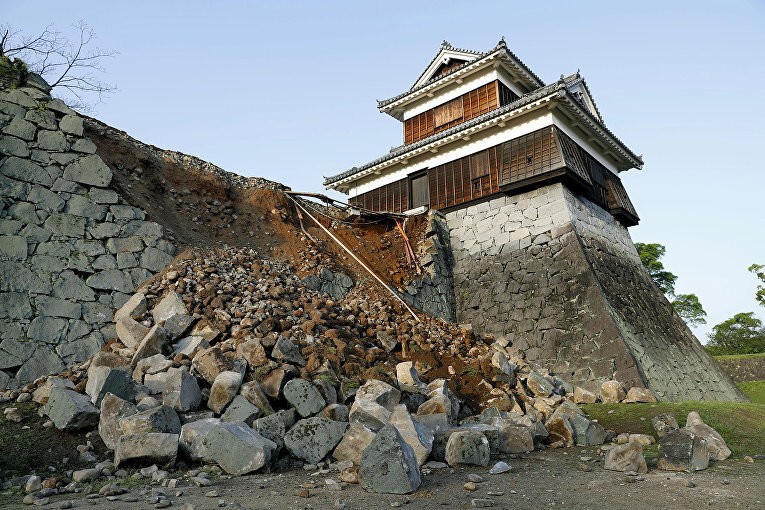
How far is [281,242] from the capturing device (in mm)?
12289

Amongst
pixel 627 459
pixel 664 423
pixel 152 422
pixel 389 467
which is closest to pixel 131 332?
pixel 152 422

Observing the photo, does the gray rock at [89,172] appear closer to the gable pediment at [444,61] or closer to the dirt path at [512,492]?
the dirt path at [512,492]

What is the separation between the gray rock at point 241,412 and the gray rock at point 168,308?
2457mm

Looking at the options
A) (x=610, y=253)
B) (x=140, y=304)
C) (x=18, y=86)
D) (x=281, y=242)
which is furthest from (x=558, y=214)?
(x=18, y=86)

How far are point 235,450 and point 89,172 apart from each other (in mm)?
7086

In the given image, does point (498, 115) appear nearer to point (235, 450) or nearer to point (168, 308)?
point (168, 308)

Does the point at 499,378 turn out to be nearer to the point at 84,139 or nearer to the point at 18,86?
the point at 84,139

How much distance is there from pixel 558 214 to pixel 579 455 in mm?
8726

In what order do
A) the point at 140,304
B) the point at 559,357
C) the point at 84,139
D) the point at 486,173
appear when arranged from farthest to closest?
the point at 486,173
the point at 559,357
the point at 84,139
the point at 140,304

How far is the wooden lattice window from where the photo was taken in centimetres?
1833

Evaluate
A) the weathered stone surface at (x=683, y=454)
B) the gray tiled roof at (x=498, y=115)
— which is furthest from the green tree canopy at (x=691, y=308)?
the weathered stone surface at (x=683, y=454)

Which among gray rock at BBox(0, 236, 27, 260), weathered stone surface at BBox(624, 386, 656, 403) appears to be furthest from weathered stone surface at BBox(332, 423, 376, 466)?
weathered stone surface at BBox(624, 386, 656, 403)

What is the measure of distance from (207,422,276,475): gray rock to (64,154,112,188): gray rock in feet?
21.6

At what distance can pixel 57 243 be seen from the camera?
8.63 meters
